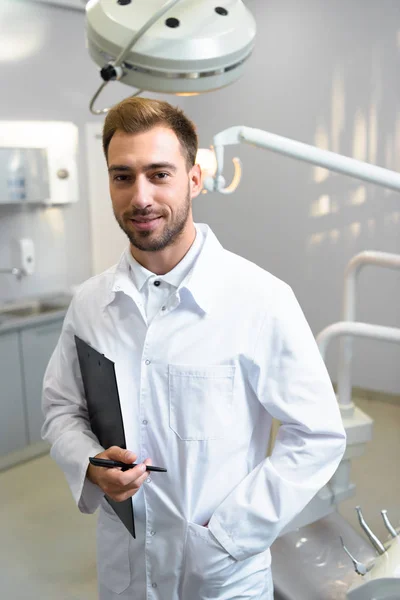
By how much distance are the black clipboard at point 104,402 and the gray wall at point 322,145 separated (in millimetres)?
3339

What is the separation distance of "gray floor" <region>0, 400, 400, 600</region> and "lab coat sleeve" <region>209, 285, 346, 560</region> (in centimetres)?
158

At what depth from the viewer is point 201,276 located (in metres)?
1.20

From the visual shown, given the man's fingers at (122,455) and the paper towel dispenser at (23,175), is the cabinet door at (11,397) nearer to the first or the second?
the paper towel dispenser at (23,175)

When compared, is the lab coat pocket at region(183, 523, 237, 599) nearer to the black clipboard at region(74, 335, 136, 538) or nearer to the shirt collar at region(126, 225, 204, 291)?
the black clipboard at region(74, 335, 136, 538)

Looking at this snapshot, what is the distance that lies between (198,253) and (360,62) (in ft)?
11.2

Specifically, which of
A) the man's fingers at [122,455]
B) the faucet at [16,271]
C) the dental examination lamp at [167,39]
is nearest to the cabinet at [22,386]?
the faucet at [16,271]

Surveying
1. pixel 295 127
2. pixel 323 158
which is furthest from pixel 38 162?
pixel 323 158

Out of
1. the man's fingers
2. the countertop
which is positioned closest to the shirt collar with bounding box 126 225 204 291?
the man's fingers

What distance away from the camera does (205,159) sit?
5.50ft

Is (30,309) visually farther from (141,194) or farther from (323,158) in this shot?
(141,194)

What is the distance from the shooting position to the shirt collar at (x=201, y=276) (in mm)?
1182

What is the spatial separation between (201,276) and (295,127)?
3.57 metres

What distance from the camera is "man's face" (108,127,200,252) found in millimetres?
A: 1108

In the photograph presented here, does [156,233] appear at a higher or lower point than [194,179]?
lower
